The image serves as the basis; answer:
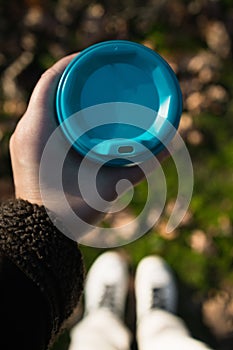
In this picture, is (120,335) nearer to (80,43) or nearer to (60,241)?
(60,241)

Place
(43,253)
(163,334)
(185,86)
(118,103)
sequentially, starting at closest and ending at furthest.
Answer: (43,253) < (118,103) < (163,334) < (185,86)

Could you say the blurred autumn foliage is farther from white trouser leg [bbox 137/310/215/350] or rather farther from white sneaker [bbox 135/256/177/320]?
white trouser leg [bbox 137/310/215/350]

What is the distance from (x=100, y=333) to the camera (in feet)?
6.77

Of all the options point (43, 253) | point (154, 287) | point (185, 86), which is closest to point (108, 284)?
point (154, 287)

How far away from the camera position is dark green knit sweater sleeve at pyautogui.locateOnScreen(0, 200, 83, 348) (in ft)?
4.04

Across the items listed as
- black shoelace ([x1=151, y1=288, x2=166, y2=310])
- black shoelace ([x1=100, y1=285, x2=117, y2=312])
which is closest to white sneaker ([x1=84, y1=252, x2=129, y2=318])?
black shoelace ([x1=100, y1=285, x2=117, y2=312])

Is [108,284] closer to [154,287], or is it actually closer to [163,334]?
[154,287]

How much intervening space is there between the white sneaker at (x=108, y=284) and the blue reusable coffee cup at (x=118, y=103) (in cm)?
103

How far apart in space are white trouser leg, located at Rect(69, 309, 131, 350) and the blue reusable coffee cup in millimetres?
831

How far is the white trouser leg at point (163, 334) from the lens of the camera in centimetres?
180

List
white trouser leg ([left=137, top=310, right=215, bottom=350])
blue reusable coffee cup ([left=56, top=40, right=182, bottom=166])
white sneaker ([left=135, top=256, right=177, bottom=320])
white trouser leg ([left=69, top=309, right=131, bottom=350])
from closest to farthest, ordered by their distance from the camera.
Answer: blue reusable coffee cup ([left=56, top=40, right=182, bottom=166])
white trouser leg ([left=137, top=310, right=215, bottom=350])
white trouser leg ([left=69, top=309, right=131, bottom=350])
white sneaker ([left=135, top=256, right=177, bottom=320])

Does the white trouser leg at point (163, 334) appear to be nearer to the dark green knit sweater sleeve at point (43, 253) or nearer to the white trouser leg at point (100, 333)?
the white trouser leg at point (100, 333)

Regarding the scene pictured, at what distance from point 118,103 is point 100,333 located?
1.01 m

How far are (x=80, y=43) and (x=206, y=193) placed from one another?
0.89 metres
